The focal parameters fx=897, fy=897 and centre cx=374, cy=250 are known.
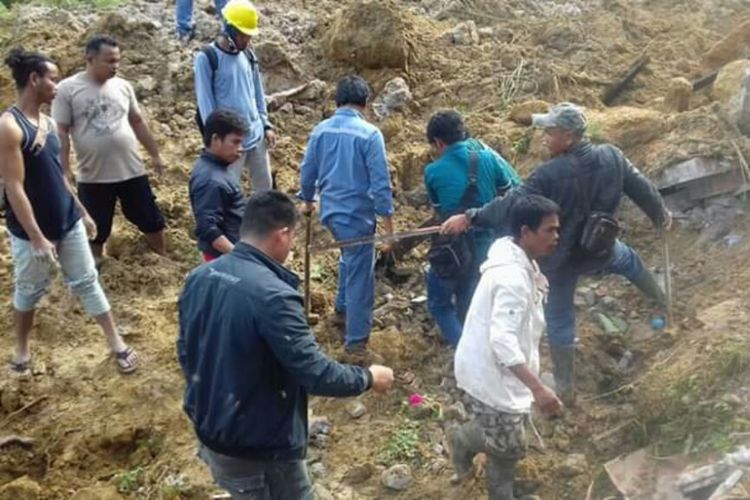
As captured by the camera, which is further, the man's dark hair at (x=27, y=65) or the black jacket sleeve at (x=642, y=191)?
the black jacket sleeve at (x=642, y=191)

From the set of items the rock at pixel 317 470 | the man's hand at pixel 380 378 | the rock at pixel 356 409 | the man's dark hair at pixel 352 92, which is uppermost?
the man's dark hair at pixel 352 92

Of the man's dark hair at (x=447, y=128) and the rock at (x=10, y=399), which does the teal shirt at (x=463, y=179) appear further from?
the rock at (x=10, y=399)

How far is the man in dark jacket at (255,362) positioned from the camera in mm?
3258

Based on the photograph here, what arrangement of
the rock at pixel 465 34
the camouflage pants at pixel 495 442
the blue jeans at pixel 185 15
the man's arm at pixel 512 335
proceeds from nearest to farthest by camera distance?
the man's arm at pixel 512 335 < the camouflage pants at pixel 495 442 < the blue jeans at pixel 185 15 < the rock at pixel 465 34

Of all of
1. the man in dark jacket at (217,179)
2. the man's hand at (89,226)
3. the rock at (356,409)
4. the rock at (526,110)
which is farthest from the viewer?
the rock at (526,110)

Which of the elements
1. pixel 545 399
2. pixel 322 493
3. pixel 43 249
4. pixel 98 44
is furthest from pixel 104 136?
pixel 545 399

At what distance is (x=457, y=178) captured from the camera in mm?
5145

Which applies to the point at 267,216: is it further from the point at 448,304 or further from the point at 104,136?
the point at 104,136

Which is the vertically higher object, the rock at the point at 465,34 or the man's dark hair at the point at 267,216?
the rock at the point at 465,34

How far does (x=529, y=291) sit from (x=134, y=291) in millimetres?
3639

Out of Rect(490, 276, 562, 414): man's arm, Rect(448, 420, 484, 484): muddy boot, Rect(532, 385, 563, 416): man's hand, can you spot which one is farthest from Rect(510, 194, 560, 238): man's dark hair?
Rect(448, 420, 484, 484): muddy boot

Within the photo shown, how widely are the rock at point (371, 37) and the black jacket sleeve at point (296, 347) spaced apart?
19.0 feet

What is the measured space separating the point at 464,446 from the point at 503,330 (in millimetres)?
830

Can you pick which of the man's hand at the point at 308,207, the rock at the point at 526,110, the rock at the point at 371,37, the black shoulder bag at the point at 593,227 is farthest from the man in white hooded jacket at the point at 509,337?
the rock at the point at 371,37
